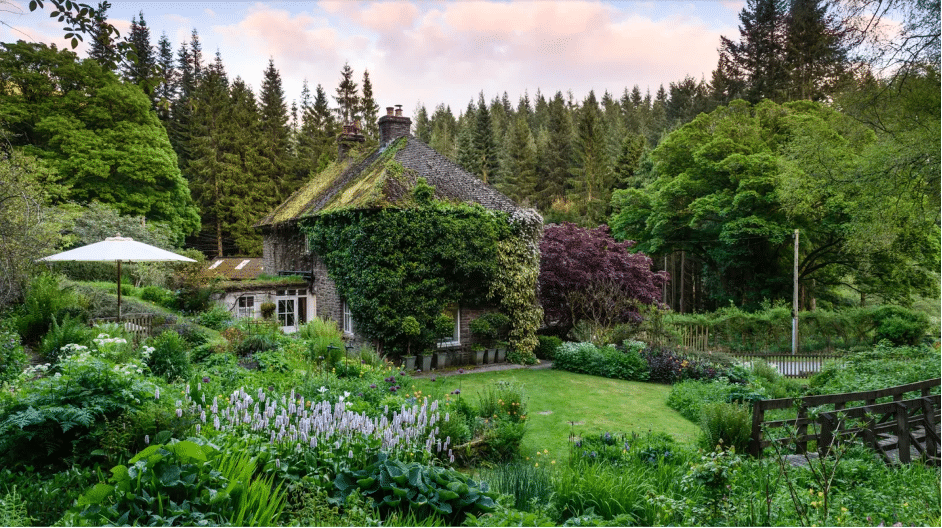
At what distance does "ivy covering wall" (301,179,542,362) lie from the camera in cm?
1463

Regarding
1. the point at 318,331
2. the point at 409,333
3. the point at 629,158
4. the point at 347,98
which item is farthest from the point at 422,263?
the point at 347,98

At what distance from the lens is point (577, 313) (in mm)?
19469

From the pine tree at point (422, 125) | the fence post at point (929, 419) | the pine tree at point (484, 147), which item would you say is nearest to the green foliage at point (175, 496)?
the fence post at point (929, 419)

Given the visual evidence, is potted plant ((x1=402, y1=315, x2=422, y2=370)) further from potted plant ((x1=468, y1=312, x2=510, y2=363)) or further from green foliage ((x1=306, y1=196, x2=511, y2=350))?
potted plant ((x1=468, y1=312, x2=510, y2=363))

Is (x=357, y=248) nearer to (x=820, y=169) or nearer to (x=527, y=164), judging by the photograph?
(x=820, y=169)

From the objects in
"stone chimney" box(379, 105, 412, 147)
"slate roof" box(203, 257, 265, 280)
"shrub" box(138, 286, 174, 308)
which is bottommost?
"shrub" box(138, 286, 174, 308)

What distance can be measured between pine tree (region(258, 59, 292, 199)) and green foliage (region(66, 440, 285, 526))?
124ft

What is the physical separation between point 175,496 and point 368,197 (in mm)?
12043

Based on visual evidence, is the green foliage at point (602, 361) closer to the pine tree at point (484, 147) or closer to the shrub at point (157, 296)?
the shrub at point (157, 296)

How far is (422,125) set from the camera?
60.6 meters

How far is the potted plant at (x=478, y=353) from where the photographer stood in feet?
53.5

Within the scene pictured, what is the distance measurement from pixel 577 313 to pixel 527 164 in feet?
94.5

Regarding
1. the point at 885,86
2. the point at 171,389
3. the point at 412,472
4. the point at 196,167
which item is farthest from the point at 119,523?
the point at 196,167

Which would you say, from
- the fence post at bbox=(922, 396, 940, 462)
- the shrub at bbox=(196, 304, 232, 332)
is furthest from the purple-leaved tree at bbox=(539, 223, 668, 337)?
the fence post at bbox=(922, 396, 940, 462)
